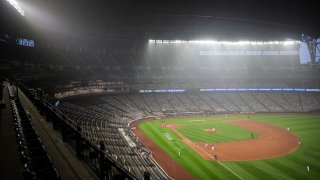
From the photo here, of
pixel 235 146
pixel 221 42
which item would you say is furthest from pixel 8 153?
pixel 221 42

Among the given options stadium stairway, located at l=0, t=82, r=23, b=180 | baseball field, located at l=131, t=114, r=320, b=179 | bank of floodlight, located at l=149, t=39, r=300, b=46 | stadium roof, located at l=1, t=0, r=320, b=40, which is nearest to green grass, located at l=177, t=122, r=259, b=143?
baseball field, located at l=131, t=114, r=320, b=179

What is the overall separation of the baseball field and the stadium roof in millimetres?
19567

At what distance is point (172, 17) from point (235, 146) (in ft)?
87.7

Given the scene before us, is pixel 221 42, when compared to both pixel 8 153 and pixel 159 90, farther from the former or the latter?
pixel 8 153

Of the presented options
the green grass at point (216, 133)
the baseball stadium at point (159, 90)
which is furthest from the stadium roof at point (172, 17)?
the green grass at point (216, 133)

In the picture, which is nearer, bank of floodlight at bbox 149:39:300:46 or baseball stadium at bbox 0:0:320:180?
baseball stadium at bbox 0:0:320:180

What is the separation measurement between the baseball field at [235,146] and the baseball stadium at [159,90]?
0.19 m

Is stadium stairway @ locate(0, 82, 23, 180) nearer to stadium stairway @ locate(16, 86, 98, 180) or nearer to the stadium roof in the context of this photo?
stadium stairway @ locate(16, 86, 98, 180)

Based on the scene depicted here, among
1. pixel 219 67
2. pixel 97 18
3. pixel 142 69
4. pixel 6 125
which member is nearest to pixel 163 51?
pixel 142 69

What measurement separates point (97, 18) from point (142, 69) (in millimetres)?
31136

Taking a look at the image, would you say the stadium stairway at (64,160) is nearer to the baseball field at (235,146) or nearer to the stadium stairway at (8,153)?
the stadium stairway at (8,153)

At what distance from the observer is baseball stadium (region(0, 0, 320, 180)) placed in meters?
12.0

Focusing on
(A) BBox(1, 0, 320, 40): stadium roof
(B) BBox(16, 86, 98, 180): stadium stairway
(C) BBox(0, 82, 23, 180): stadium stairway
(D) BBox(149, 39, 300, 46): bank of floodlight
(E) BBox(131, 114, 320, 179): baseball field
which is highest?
(D) BBox(149, 39, 300, 46): bank of floodlight

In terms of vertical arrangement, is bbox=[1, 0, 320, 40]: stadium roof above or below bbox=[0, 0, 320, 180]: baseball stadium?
above
